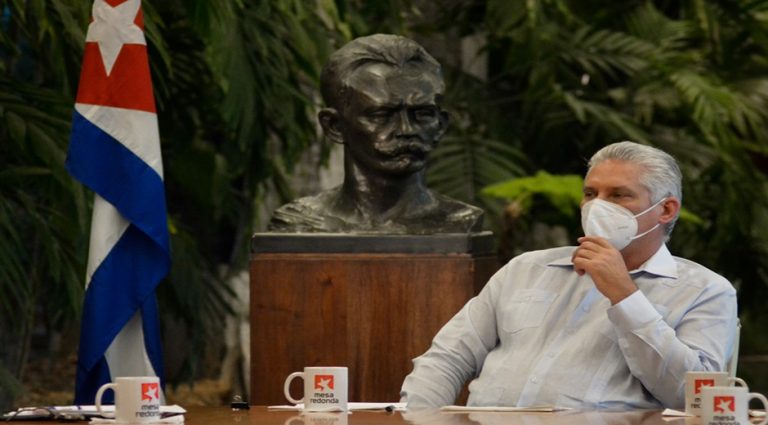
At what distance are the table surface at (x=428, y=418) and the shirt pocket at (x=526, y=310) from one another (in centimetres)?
52

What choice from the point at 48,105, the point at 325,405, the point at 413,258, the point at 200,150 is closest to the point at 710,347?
the point at 325,405

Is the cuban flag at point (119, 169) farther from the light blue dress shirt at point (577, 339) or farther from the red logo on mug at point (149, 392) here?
the red logo on mug at point (149, 392)

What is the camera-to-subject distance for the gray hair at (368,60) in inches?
238

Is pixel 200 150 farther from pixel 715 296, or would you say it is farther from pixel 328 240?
pixel 715 296

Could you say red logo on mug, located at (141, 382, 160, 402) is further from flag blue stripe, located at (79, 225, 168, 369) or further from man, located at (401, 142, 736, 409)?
flag blue stripe, located at (79, 225, 168, 369)

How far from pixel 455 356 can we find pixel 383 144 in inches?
58.0

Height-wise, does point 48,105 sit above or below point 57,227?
above

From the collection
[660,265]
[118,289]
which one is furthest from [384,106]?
[660,265]

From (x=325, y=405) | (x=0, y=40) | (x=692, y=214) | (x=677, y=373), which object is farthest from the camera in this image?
(x=692, y=214)

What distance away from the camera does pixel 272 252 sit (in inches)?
236

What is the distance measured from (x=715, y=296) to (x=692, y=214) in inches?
212

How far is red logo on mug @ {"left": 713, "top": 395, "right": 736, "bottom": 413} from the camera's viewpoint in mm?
3424

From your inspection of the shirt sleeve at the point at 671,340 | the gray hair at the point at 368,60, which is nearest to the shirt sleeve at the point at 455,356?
the shirt sleeve at the point at 671,340

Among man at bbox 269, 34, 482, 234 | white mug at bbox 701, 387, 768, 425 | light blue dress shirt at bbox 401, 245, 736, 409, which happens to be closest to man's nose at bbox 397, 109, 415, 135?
man at bbox 269, 34, 482, 234
